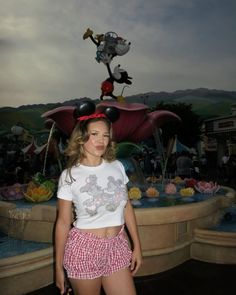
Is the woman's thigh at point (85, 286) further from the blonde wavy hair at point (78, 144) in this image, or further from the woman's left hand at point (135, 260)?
the blonde wavy hair at point (78, 144)

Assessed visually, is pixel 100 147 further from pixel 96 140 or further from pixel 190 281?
pixel 190 281

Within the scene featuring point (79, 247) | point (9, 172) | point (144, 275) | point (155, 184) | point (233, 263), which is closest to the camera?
point (79, 247)

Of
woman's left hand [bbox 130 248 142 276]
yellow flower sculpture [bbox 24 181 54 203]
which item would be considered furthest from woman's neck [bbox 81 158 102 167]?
yellow flower sculpture [bbox 24 181 54 203]

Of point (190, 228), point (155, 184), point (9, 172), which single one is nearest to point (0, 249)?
point (190, 228)

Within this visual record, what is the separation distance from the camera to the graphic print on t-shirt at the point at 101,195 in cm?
213

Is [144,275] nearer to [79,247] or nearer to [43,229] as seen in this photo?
[43,229]

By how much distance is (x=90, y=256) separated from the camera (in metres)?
2.09

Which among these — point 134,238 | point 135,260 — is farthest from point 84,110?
point 135,260

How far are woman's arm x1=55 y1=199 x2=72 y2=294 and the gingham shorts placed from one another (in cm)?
4

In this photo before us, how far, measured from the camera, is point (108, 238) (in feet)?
7.09

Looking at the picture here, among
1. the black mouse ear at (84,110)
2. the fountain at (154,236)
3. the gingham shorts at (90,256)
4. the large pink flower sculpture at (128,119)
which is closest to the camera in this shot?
the gingham shorts at (90,256)

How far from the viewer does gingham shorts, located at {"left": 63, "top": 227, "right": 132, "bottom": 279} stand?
208cm

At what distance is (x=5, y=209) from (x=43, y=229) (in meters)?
0.59

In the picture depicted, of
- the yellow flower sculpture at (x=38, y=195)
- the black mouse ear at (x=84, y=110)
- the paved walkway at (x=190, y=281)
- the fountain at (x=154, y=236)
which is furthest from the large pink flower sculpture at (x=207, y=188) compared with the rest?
the black mouse ear at (x=84, y=110)
